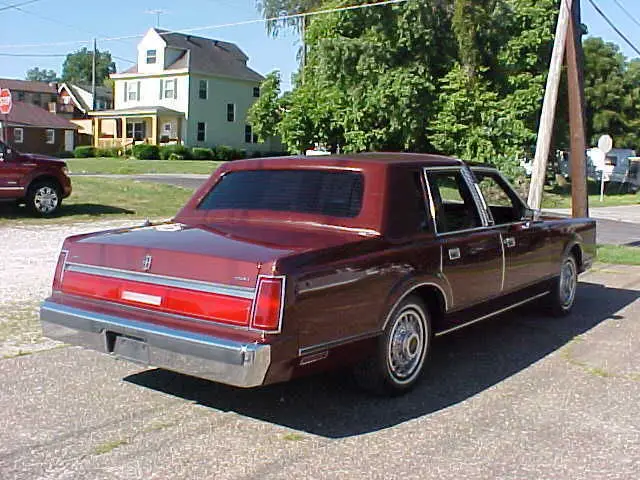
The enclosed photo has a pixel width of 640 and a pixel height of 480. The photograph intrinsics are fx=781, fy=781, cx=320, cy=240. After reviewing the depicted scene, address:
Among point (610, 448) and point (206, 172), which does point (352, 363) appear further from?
point (206, 172)

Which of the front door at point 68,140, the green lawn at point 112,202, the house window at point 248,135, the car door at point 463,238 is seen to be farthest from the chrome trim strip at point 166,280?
the front door at point 68,140

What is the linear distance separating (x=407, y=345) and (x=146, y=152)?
44.8m

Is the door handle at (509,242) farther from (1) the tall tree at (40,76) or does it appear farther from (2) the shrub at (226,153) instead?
(1) the tall tree at (40,76)

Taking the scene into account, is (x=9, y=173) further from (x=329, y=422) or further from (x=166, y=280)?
(x=329, y=422)

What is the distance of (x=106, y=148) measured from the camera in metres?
53.2

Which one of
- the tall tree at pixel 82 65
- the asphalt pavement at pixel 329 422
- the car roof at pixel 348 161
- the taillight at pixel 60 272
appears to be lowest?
the asphalt pavement at pixel 329 422

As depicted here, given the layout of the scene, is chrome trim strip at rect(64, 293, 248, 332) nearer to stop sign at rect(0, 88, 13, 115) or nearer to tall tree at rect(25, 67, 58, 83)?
stop sign at rect(0, 88, 13, 115)

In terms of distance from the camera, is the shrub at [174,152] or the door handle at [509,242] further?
the shrub at [174,152]

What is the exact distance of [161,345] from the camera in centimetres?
454

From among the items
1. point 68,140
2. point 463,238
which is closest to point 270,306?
point 463,238

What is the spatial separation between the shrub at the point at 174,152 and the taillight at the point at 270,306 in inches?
1795

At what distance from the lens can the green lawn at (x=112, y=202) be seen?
16.1 m

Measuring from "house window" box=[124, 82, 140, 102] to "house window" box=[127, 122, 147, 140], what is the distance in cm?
255

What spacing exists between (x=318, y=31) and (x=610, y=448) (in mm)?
29895
